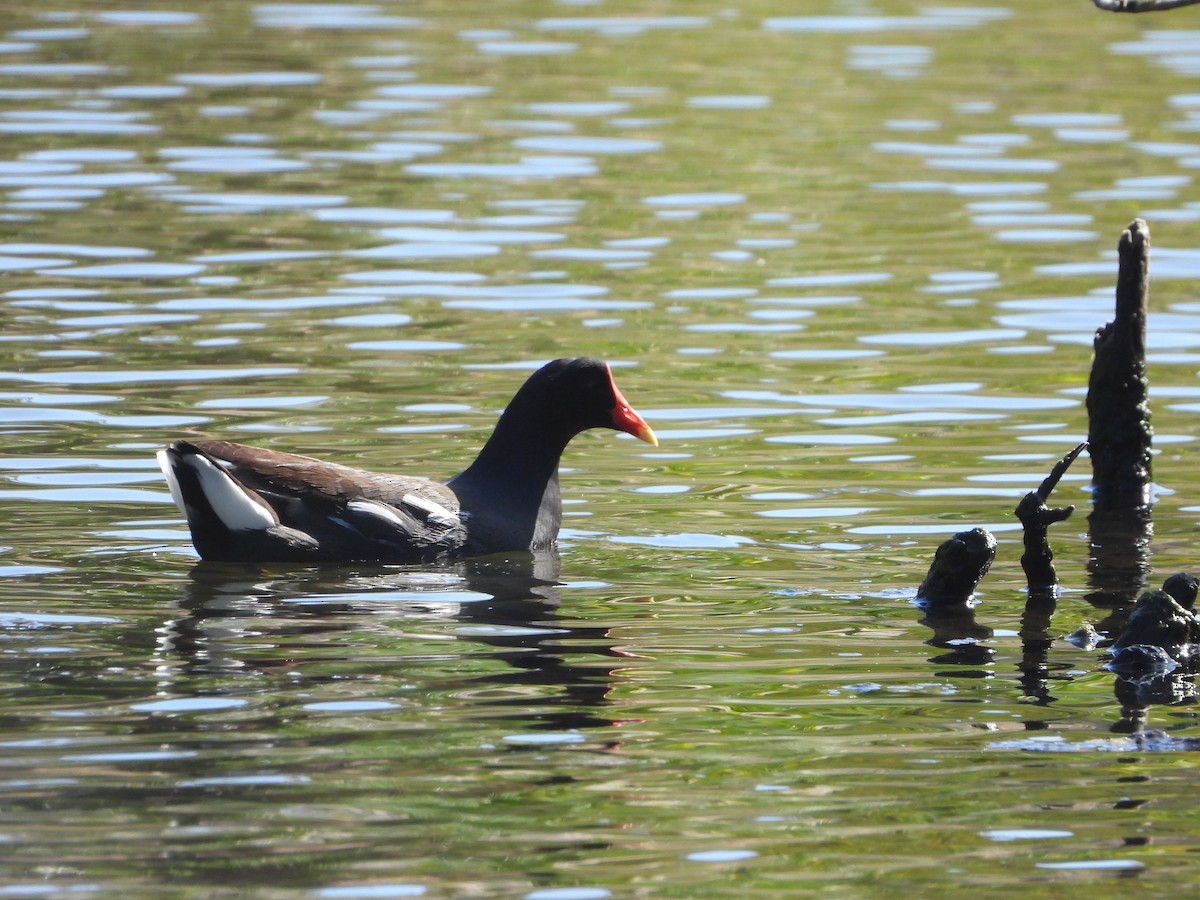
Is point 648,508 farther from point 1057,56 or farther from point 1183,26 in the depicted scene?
point 1183,26

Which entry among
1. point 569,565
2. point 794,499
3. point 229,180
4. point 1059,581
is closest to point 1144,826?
point 1059,581

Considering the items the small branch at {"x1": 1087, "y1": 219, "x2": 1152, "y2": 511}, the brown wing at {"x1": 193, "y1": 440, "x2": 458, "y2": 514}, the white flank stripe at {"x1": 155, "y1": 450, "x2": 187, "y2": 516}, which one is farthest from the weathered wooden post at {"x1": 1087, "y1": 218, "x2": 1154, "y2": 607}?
the white flank stripe at {"x1": 155, "y1": 450, "x2": 187, "y2": 516}

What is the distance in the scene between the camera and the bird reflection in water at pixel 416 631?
740 cm

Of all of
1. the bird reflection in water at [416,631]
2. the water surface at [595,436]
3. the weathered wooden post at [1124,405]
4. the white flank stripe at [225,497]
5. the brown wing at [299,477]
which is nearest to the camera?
the water surface at [595,436]

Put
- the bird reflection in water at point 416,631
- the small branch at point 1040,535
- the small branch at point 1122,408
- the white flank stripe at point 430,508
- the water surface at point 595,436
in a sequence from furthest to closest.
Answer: the small branch at point 1122,408 < the white flank stripe at point 430,508 < the small branch at point 1040,535 < the bird reflection in water at point 416,631 < the water surface at point 595,436

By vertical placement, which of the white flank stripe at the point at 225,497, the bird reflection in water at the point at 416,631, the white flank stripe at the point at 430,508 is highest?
the white flank stripe at the point at 225,497

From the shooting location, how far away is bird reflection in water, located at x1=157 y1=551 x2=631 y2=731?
7.40 metres

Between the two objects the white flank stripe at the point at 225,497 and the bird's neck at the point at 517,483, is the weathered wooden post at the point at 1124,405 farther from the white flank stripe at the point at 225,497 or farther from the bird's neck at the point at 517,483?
the white flank stripe at the point at 225,497

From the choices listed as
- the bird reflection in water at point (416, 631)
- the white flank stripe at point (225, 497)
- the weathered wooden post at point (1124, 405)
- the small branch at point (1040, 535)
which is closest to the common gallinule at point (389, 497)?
the white flank stripe at point (225, 497)

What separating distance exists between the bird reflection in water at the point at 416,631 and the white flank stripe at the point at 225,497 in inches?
8.9

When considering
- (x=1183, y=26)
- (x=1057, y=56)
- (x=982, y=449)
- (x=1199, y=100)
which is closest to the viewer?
(x=982, y=449)

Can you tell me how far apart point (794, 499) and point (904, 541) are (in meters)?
0.84

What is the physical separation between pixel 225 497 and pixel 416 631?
1.30 meters

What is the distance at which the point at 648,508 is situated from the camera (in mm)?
10273
